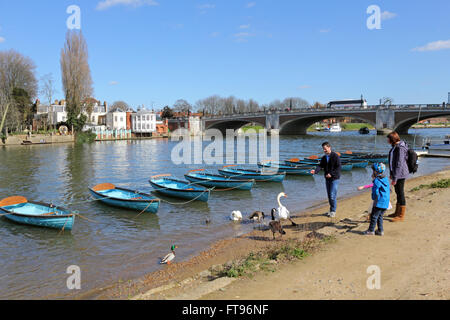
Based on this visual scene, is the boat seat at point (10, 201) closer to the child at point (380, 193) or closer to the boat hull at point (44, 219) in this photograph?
the boat hull at point (44, 219)

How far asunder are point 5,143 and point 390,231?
7240 cm

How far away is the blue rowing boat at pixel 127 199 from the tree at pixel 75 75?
61.3m

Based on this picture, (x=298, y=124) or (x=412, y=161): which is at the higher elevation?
(x=298, y=124)

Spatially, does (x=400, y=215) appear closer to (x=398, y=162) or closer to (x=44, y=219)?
(x=398, y=162)

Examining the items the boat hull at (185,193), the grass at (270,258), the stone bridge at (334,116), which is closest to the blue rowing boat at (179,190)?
the boat hull at (185,193)

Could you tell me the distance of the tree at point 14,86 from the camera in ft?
226

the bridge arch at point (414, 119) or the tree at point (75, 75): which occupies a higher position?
the tree at point (75, 75)

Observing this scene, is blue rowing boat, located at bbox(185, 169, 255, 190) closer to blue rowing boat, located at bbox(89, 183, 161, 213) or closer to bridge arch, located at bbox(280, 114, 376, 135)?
blue rowing boat, located at bbox(89, 183, 161, 213)


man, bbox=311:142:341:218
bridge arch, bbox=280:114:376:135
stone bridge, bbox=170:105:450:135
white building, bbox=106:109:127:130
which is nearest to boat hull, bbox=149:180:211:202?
man, bbox=311:142:341:218

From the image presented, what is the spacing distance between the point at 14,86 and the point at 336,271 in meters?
87.2

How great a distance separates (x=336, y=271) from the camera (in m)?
6.98

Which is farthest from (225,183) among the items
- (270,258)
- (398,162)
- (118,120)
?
(118,120)

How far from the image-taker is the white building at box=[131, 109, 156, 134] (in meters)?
98.7

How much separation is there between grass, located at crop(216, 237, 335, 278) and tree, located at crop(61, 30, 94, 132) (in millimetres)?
73849
